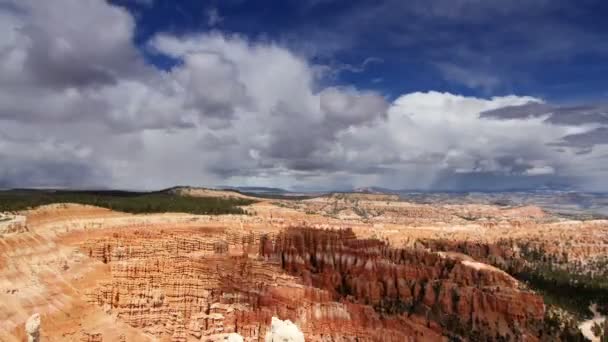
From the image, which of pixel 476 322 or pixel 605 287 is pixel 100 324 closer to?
pixel 476 322

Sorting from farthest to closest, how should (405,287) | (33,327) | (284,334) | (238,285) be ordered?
(405,287) < (238,285) < (33,327) < (284,334)

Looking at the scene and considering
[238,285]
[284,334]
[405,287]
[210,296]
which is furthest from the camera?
[405,287]

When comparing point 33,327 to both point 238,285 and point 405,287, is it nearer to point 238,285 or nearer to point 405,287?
point 238,285

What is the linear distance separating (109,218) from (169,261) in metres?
19.6

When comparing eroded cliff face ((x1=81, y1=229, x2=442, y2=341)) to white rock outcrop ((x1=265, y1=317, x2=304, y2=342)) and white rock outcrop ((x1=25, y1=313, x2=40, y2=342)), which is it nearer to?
white rock outcrop ((x1=25, y1=313, x2=40, y2=342))

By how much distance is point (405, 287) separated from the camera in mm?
88375

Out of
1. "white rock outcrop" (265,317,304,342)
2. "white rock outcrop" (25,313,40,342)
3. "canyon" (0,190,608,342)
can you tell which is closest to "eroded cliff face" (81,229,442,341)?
"canyon" (0,190,608,342)

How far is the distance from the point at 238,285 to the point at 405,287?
3360 centimetres

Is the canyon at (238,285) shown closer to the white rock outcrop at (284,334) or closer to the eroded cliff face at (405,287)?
the eroded cliff face at (405,287)

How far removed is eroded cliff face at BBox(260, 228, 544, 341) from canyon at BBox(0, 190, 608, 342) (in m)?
0.23

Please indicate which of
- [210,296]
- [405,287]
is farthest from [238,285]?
[405,287]

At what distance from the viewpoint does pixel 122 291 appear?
194ft

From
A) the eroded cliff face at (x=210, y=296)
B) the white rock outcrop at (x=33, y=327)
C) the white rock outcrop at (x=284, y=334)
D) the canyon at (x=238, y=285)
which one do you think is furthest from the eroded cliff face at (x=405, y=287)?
the white rock outcrop at (x=284, y=334)

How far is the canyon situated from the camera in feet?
178
